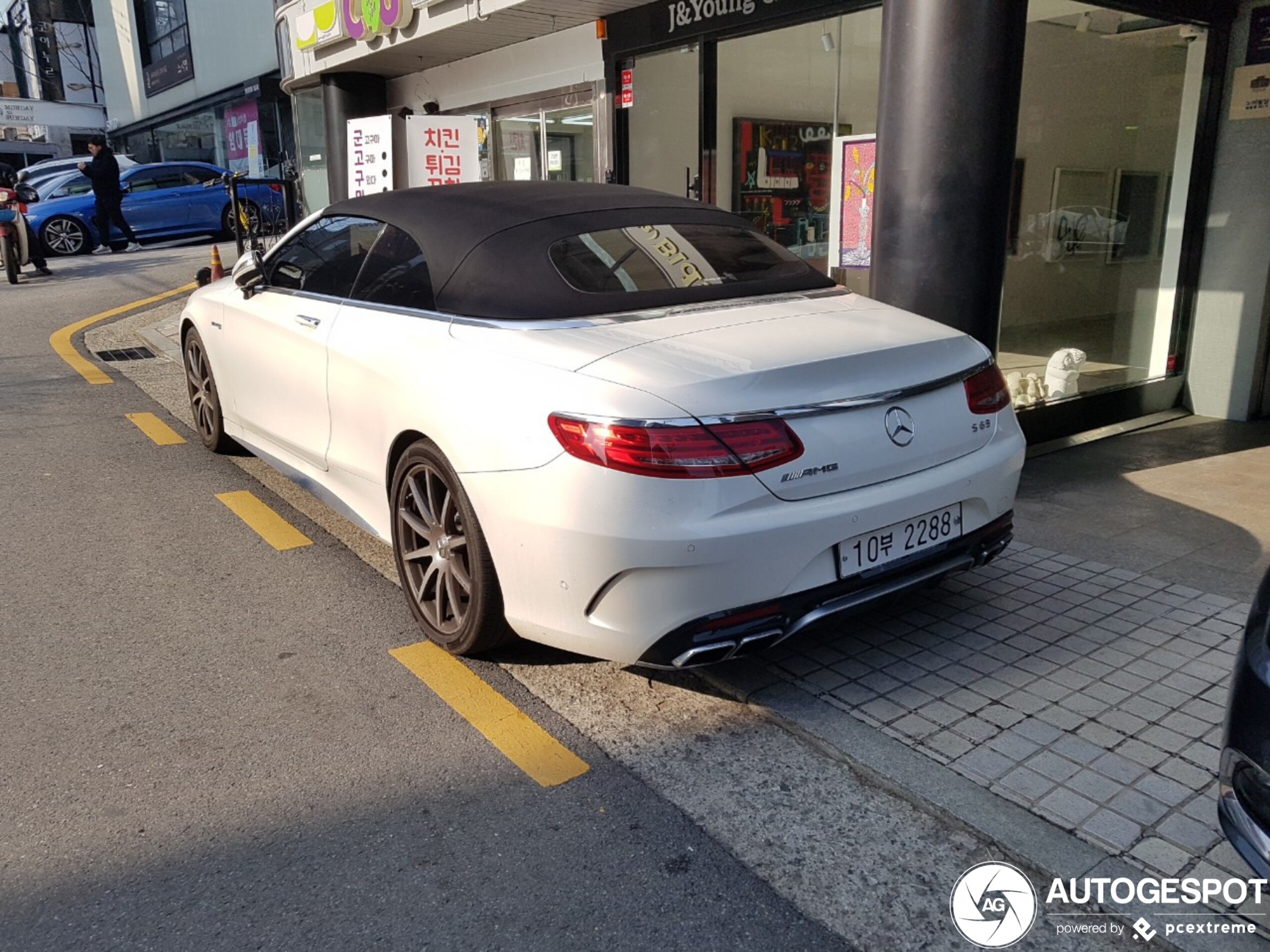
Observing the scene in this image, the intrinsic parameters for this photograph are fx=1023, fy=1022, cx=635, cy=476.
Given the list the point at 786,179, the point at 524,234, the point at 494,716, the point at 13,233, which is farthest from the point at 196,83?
the point at 494,716

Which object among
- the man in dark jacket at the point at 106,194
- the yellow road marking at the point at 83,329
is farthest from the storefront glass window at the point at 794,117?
the man in dark jacket at the point at 106,194

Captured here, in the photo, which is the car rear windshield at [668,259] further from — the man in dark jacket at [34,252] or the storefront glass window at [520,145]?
the man in dark jacket at [34,252]

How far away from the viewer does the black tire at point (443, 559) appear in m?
3.31

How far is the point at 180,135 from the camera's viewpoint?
34562 mm

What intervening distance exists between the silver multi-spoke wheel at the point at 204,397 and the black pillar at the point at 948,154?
375 cm

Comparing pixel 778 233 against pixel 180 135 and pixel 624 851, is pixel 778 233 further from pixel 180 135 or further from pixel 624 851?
pixel 180 135

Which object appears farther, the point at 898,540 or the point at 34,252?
the point at 34,252

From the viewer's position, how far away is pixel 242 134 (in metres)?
27.2

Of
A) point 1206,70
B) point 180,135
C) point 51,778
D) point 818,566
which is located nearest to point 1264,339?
point 1206,70

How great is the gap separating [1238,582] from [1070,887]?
2.40 m

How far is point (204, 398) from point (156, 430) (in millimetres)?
1056

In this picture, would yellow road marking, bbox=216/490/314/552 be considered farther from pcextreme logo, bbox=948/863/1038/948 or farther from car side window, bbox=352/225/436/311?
pcextreme logo, bbox=948/863/1038/948

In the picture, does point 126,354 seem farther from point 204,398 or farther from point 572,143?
point 572,143

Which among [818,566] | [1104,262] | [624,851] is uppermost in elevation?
[1104,262]
